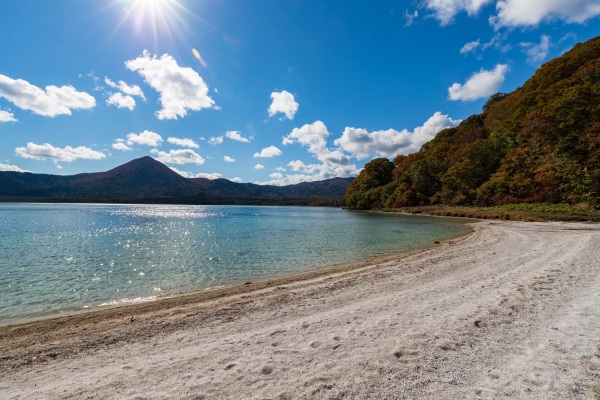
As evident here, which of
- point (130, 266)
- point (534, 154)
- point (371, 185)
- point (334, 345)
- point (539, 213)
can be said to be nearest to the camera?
point (334, 345)

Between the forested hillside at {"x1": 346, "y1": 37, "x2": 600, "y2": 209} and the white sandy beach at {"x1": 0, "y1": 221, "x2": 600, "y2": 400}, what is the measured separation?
52772mm

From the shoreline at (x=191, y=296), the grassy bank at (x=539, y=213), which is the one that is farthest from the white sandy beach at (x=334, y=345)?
the grassy bank at (x=539, y=213)

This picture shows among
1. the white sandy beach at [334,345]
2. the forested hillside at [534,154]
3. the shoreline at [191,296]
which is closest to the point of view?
the white sandy beach at [334,345]

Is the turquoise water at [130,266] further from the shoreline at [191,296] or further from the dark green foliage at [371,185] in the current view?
the dark green foliage at [371,185]

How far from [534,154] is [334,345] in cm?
7681

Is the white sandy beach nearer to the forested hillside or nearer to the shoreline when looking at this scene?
the shoreline

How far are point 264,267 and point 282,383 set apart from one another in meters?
13.1

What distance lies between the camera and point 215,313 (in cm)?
918

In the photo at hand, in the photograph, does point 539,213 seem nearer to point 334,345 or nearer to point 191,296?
point 334,345

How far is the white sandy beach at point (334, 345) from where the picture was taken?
468cm

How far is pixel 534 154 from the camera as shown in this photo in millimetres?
61312

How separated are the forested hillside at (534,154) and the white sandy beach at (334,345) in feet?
173

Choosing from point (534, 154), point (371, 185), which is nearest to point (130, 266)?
point (534, 154)

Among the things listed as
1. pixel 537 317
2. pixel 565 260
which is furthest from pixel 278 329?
pixel 565 260
